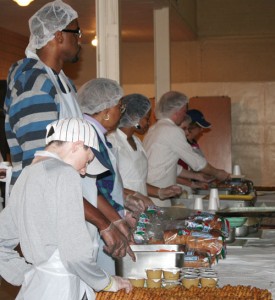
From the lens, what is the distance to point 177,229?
2.82 metres

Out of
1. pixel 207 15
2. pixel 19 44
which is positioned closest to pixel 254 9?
pixel 207 15

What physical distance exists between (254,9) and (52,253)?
27.0 ft

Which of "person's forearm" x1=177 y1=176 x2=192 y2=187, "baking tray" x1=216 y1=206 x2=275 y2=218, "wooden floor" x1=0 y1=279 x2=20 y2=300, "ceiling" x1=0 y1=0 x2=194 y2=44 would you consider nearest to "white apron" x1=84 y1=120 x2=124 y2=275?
"baking tray" x1=216 y1=206 x2=275 y2=218

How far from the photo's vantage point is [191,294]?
2072mm

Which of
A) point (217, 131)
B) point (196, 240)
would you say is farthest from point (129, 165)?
point (217, 131)

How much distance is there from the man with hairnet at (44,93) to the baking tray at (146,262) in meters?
0.05

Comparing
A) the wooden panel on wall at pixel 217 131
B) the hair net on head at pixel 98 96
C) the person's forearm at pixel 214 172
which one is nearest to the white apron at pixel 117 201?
the hair net on head at pixel 98 96

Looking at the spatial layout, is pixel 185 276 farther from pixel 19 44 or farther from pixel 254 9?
pixel 254 9

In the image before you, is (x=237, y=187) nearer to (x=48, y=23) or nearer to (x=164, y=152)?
(x=164, y=152)

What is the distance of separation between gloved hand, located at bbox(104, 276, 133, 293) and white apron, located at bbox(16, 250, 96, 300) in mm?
114

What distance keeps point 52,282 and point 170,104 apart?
3464 millimetres

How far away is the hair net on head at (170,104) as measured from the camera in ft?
17.2

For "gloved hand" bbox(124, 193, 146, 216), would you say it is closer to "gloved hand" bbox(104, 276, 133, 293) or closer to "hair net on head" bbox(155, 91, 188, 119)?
"gloved hand" bbox(104, 276, 133, 293)

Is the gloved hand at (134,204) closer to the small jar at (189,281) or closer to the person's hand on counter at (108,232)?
the person's hand on counter at (108,232)
